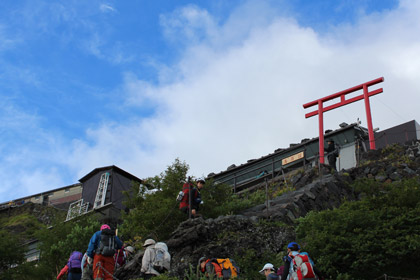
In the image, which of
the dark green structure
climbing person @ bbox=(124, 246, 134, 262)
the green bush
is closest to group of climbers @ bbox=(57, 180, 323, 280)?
the green bush

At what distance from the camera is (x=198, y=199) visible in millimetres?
17500

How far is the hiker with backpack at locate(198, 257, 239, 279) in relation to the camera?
12.1 m

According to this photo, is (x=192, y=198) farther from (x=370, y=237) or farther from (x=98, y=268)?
(x=370, y=237)

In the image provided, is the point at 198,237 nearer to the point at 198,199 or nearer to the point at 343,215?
the point at 198,199

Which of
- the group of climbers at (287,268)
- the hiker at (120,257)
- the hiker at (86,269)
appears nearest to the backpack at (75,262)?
the hiker at (86,269)

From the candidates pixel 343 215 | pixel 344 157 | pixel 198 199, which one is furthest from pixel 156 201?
pixel 344 157

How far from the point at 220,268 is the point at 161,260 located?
5.01 ft

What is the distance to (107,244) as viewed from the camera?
1310cm

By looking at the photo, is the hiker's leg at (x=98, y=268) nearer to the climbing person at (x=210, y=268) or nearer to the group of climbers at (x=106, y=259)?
the group of climbers at (x=106, y=259)

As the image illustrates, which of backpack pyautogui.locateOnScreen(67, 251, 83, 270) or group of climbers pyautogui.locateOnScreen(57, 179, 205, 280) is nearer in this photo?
group of climbers pyautogui.locateOnScreen(57, 179, 205, 280)

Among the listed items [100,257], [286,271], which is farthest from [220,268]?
[100,257]

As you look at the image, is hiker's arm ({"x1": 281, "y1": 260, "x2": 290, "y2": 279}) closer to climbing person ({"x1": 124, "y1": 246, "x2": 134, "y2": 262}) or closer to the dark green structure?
climbing person ({"x1": 124, "y1": 246, "x2": 134, "y2": 262})

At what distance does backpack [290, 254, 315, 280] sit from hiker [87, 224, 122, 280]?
4474 millimetres

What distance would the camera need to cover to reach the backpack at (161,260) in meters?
12.9
